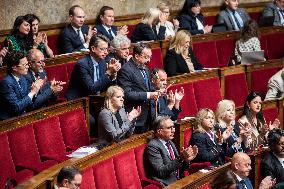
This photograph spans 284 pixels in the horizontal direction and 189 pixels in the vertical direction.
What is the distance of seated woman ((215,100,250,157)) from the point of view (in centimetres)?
221

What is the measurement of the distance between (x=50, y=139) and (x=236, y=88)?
0.90 metres

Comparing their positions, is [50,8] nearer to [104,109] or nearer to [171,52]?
[171,52]

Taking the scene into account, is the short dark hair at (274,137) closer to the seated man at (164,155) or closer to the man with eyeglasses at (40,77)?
the seated man at (164,155)

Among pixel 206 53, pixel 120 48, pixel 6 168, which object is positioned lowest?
pixel 6 168

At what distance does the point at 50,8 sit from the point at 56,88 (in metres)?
0.70

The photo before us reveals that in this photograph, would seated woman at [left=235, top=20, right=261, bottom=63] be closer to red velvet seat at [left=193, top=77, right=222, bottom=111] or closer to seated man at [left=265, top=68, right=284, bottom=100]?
seated man at [left=265, top=68, right=284, bottom=100]

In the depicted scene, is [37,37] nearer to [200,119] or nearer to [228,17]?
[200,119]

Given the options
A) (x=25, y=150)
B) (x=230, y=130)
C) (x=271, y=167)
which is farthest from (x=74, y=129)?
(x=271, y=167)

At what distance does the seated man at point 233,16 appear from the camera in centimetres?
322

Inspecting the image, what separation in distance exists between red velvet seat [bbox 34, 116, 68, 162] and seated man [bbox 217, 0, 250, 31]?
1.36m

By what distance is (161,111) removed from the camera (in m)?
2.28

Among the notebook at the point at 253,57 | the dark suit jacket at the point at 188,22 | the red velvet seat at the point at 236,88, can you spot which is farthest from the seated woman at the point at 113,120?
the dark suit jacket at the point at 188,22

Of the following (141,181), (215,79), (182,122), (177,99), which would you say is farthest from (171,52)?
(141,181)

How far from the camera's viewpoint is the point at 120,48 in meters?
2.37
